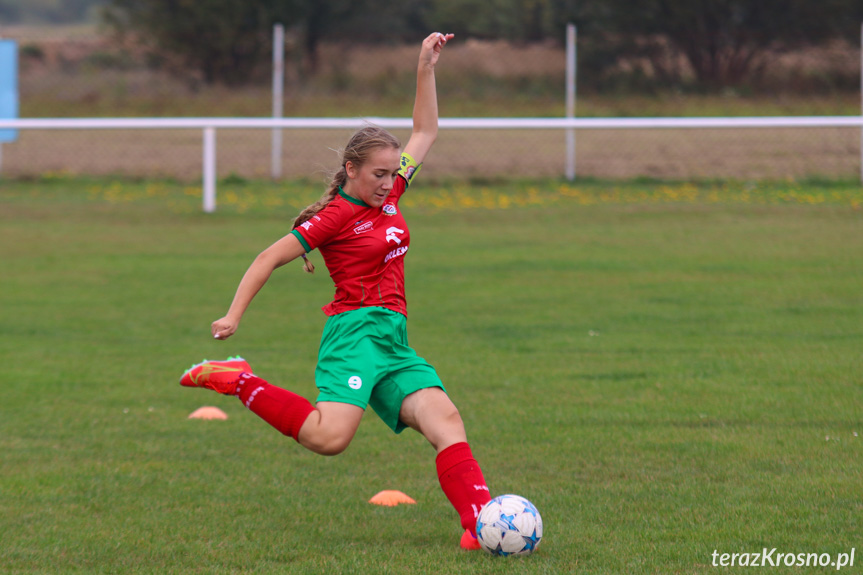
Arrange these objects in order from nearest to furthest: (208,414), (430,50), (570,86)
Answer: (430,50) < (208,414) < (570,86)

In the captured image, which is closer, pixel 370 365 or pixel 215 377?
pixel 370 365

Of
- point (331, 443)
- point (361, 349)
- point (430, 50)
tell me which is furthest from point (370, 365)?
point (430, 50)

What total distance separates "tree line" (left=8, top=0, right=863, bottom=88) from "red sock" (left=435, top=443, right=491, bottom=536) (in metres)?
15.3

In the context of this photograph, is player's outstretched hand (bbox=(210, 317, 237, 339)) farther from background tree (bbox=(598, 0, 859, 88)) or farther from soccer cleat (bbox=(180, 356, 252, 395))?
background tree (bbox=(598, 0, 859, 88))

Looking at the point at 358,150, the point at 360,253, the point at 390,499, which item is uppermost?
the point at 358,150

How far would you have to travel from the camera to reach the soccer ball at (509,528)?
11.9 feet

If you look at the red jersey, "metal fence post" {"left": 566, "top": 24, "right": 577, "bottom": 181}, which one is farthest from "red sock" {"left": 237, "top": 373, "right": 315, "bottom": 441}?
"metal fence post" {"left": 566, "top": 24, "right": 577, "bottom": 181}

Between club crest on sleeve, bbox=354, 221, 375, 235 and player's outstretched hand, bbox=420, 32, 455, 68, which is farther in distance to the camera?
player's outstretched hand, bbox=420, 32, 455, 68

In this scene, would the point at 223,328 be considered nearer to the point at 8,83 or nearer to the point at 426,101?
the point at 426,101

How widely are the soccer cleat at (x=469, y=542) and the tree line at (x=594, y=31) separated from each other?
15.4 m

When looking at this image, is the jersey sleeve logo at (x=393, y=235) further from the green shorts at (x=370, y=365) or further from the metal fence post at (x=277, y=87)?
the metal fence post at (x=277, y=87)

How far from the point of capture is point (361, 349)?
12.9 ft

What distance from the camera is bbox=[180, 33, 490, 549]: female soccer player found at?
3846 mm

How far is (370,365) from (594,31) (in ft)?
52.9
